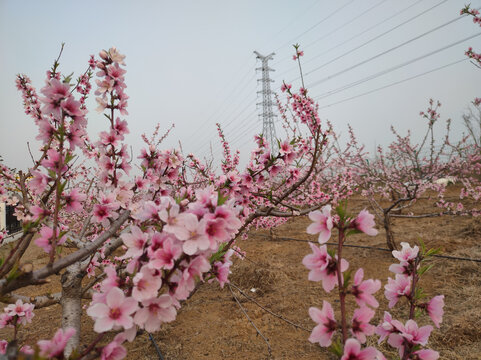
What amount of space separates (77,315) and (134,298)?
1549mm

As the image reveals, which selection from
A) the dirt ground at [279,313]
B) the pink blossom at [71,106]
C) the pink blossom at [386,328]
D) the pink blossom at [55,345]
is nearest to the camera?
the pink blossom at [55,345]

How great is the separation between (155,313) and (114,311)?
12cm

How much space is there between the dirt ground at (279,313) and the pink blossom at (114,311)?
1.06 meters

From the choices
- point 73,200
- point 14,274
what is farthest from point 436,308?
point 73,200

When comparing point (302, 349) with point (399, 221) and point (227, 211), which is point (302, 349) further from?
point (399, 221)

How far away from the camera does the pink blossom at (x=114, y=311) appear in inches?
27.6

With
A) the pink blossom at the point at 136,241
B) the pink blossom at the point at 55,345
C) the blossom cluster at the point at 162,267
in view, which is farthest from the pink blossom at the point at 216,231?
the pink blossom at the point at 55,345

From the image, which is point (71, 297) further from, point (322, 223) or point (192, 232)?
point (322, 223)

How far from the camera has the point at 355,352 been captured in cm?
70

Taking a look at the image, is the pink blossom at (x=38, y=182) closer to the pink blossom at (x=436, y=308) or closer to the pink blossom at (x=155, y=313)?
the pink blossom at (x=155, y=313)

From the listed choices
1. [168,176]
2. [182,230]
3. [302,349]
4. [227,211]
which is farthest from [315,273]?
[302,349]

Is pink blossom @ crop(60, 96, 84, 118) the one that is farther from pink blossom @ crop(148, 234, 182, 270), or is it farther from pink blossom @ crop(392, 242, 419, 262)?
pink blossom @ crop(392, 242, 419, 262)

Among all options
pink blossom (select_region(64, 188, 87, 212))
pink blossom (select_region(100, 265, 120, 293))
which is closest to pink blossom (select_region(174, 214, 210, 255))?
pink blossom (select_region(100, 265, 120, 293))

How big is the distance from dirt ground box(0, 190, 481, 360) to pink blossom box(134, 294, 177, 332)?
1065mm
